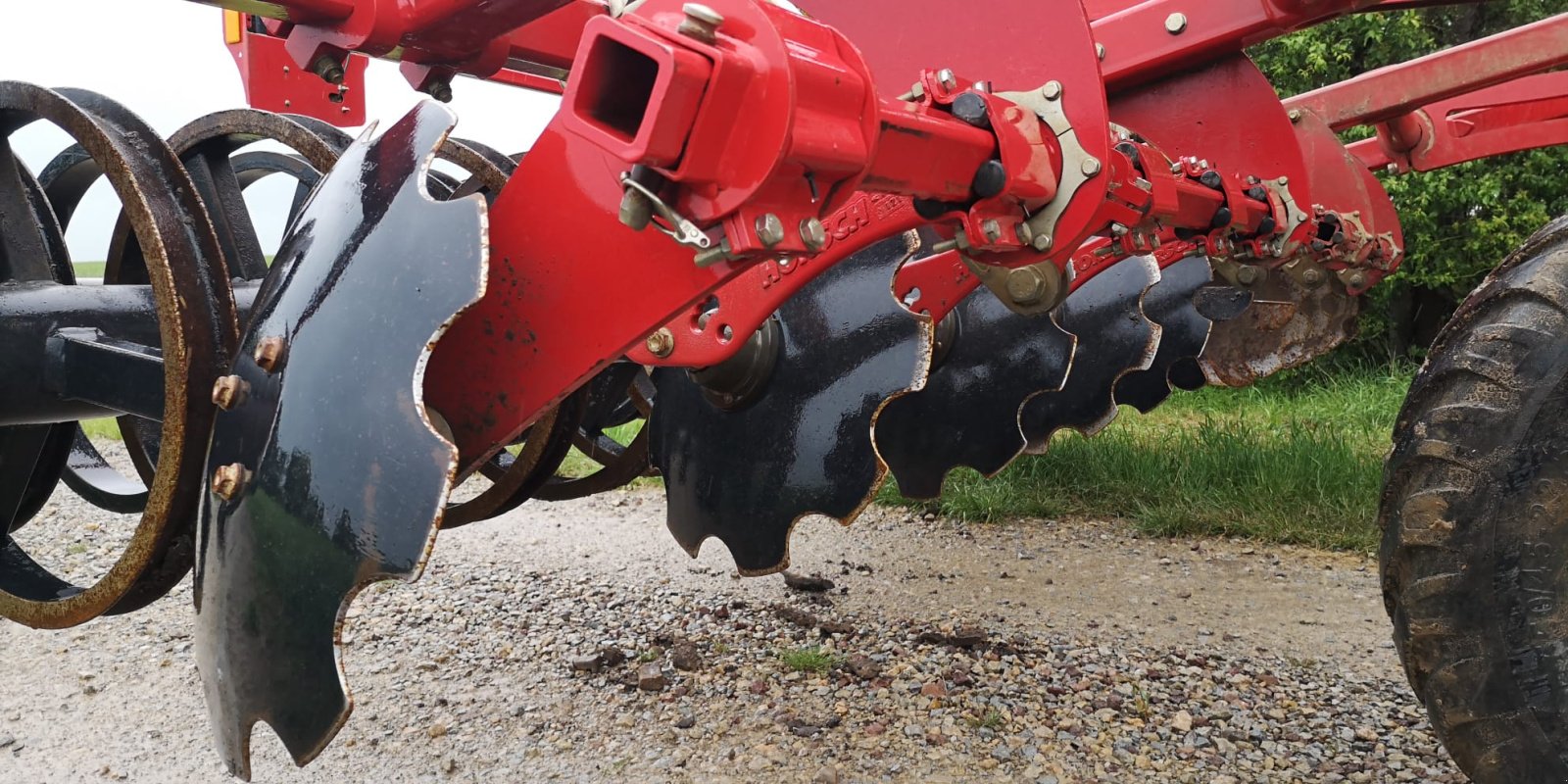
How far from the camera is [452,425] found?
1345 mm

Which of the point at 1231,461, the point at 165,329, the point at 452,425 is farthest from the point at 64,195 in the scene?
the point at 1231,461

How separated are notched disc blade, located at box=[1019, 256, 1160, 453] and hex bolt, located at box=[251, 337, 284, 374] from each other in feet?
7.69

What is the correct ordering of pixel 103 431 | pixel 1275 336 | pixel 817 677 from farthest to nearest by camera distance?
pixel 103 431 < pixel 1275 336 < pixel 817 677

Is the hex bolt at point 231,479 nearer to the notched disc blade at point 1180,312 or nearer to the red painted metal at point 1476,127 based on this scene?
the notched disc blade at point 1180,312

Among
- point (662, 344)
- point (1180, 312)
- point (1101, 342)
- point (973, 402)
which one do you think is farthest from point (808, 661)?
point (1180, 312)

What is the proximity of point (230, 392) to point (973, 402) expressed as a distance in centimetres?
199

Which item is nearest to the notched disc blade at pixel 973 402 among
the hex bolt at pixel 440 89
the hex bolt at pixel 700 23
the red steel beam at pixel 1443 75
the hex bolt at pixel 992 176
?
the red steel beam at pixel 1443 75

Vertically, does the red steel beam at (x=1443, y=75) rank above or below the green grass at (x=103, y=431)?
above

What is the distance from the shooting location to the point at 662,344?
71.1 inches

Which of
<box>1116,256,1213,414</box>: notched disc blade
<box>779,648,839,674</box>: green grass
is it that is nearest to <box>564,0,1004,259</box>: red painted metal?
<box>779,648,839,674</box>: green grass

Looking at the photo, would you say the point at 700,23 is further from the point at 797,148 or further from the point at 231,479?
the point at 231,479

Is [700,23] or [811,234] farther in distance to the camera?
[811,234]

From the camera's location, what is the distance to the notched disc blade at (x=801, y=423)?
219 centimetres

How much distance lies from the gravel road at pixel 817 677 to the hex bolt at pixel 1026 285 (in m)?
0.87
